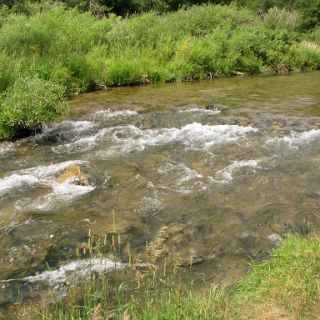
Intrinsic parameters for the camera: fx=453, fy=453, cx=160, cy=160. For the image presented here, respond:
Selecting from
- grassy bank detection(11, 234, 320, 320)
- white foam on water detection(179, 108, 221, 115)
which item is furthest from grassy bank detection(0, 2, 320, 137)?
grassy bank detection(11, 234, 320, 320)

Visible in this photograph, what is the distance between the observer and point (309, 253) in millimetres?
4719

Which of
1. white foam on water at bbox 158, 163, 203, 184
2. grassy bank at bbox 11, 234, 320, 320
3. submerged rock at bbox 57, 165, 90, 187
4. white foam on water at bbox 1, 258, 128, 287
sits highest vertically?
grassy bank at bbox 11, 234, 320, 320

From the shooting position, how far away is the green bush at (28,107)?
33.7 ft

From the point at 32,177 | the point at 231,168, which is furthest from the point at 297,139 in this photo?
the point at 32,177

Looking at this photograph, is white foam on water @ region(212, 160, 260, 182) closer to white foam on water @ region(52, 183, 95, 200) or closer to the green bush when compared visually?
white foam on water @ region(52, 183, 95, 200)

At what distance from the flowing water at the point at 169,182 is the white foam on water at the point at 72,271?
15 centimetres

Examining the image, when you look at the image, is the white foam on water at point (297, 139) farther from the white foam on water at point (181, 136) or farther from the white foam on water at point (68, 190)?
the white foam on water at point (68, 190)

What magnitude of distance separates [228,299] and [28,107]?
24.4 ft

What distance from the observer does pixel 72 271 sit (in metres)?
5.14

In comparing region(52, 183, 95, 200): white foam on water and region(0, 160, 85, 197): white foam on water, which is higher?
region(52, 183, 95, 200): white foam on water

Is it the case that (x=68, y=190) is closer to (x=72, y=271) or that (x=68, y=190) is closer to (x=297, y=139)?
(x=72, y=271)

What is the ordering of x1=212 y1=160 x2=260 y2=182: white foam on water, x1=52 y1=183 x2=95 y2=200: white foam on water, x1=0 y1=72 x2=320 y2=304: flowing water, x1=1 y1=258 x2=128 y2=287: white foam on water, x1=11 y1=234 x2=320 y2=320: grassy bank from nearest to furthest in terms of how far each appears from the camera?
x1=11 y1=234 x2=320 y2=320: grassy bank → x1=1 y1=258 x2=128 y2=287: white foam on water → x1=0 y1=72 x2=320 y2=304: flowing water → x1=52 y1=183 x2=95 y2=200: white foam on water → x1=212 y1=160 x2=260 y2=182: white foam on water

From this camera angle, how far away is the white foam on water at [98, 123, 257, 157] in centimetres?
1017

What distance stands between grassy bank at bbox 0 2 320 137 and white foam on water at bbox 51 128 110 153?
854mm
